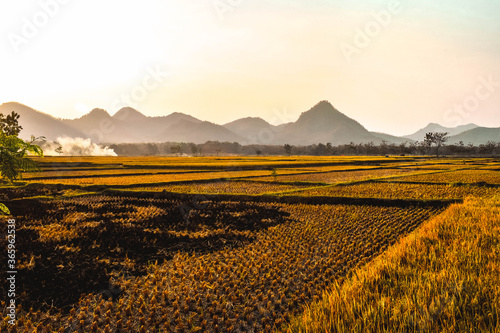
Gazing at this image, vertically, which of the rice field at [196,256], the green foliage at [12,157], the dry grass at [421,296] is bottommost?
the rice field at [196,256]

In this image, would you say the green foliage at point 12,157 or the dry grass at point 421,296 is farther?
the green foliage at point 12,157

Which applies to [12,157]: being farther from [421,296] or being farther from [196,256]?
[421,296]

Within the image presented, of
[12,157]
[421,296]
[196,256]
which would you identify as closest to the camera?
[421,296]

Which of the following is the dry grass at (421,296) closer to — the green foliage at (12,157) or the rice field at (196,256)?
the rice field at (196,256)

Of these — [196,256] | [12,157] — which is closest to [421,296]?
[196,256]

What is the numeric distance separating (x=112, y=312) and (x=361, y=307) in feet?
16.1

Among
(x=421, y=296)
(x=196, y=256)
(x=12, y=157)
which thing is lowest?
(x=196, y=256)

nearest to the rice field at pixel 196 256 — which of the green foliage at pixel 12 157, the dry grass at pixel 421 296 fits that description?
the dry grass at pixel 421 296

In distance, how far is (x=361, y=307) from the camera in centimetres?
499

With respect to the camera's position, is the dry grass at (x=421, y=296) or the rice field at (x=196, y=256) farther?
the rice field at (x=196, y=256)

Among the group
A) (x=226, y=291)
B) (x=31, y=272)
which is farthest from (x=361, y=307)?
(x=31, y=272)

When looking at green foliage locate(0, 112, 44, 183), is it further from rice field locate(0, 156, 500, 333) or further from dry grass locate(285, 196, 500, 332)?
dry grass locate(285, 196, 500, 332)

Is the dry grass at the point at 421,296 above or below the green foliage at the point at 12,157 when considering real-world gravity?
below

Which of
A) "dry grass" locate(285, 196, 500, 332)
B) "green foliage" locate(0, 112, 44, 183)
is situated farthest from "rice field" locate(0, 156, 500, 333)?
"green foliage" locate(0, 112, 44, 183)
